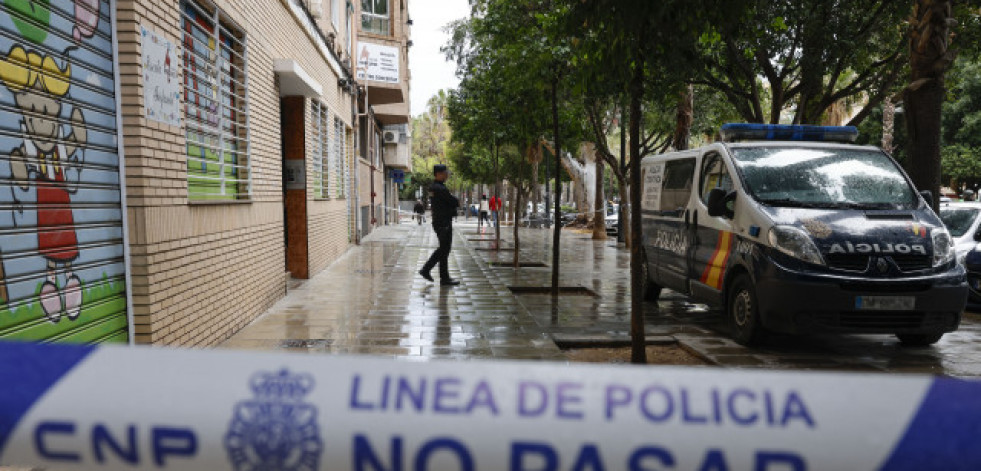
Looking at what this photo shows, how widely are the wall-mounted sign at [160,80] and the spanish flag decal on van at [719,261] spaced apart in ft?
17.3

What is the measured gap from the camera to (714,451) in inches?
56.9

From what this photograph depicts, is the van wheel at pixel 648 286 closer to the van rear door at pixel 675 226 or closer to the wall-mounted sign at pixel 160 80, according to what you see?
the van rear door at pixel 675 226

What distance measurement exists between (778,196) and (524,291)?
450cm

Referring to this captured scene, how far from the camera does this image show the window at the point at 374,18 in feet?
68.9

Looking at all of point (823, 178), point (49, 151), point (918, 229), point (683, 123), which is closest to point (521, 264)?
point (683, 123)

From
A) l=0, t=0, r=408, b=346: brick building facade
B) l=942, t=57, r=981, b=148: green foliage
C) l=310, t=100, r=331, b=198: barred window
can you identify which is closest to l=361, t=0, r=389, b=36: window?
l=310, t=100, r=331, b=198: barred window

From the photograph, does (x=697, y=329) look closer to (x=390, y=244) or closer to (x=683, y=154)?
(x=683, y=154)

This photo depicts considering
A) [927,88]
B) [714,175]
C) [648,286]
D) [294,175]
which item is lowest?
[648,286]

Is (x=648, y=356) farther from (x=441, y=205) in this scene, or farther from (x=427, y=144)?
(x=427, y=144)

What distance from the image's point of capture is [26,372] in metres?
1.54

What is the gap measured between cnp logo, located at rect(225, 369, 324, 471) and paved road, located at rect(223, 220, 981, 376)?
14.2 ft

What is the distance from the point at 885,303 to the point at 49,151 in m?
6.36

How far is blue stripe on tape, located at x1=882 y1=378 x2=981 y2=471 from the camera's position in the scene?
55.7 inches

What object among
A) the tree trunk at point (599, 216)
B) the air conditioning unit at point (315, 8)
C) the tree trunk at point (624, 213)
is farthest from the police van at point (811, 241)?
the tree trunk at point (599, 216)
